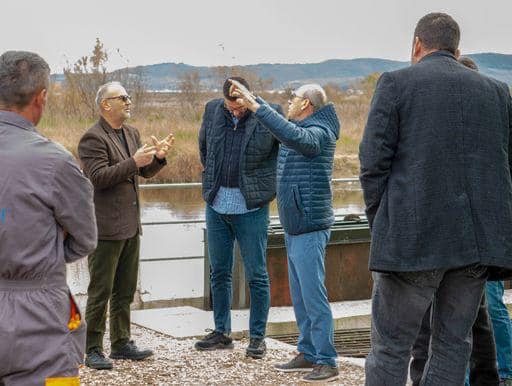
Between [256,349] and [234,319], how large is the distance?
1063mm

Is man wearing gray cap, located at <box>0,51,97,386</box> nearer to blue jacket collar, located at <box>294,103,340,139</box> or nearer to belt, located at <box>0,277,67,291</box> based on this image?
belt, located at <box>0,277,67,291</box>

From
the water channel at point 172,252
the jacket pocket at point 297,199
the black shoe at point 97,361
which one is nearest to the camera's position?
the jacket pocket at point 297,199

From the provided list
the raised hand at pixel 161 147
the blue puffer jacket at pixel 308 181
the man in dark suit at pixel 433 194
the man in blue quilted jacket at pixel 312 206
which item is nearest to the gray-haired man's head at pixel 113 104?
the raised hand at pixel 161 147

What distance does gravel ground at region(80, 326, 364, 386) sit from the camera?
5.89m

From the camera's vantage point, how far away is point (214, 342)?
21.7 feet

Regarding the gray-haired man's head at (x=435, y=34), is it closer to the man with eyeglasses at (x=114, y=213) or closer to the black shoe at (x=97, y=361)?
the man with eyeglasses at (x=114, y=213)

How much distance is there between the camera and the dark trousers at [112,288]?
6.11 metres

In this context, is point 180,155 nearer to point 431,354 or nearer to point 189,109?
point 189,109

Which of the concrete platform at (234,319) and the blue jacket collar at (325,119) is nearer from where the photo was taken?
the blue jacket collar at (325,119)

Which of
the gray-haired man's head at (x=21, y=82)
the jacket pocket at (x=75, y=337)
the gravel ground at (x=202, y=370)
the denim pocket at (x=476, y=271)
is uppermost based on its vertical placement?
the gray-haired man's head at (x=21, y=82)

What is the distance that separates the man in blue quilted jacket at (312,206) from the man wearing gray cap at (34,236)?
2.35m

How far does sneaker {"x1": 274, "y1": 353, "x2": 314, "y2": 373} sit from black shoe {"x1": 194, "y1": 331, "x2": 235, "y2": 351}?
604mm

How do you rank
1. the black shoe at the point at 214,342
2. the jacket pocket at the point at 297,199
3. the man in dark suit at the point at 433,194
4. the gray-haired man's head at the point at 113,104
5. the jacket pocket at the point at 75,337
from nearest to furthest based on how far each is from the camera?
the jacket pocket at the point at 75,337, the man in dark suit at the point at 433,194, the jacket pocket at the point at 297,199, the gray-haired man's head at the point at 113,104, the black shoe at the point at 214,342

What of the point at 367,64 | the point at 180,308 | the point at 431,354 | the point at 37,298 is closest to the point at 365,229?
the point at 180,308
